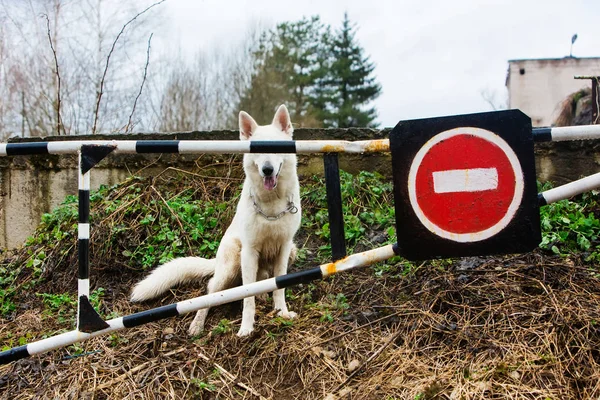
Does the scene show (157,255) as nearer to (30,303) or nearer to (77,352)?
(30,303)

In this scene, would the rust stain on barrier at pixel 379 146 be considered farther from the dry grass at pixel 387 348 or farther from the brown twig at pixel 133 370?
the brown twig at pixel 133 370

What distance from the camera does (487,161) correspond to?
73.7 inches

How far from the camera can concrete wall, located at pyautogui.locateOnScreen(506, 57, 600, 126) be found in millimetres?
23312

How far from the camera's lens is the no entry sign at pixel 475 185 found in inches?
73.4

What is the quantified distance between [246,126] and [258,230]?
0.81 metres

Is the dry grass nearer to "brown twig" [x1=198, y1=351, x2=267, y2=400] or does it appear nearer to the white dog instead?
"brown twig" [x1=198, y1=351, x2=267, y2=400]

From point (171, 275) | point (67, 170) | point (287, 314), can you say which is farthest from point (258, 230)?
point (67, 170)

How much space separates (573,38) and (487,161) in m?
16.8

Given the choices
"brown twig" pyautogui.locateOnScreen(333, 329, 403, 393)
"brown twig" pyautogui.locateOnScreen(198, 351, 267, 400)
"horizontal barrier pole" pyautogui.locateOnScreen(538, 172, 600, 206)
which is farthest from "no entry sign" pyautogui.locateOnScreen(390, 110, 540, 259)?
"brown twig" pyautogui.locateOnScreen(198, 351, 267, 400)

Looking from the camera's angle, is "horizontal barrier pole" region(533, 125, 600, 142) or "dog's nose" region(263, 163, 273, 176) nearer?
"horizontal barrier pole" region(533, 125, 600, 142)

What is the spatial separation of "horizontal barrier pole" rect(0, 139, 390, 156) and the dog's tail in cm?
170

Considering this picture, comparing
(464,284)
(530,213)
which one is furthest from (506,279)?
(530,213)

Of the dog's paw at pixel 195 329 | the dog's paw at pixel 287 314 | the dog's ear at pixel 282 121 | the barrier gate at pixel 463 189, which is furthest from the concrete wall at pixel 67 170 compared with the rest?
the barrier gate at pixel 463 189

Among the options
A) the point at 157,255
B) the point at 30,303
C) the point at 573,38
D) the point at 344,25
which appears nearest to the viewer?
the point at 30,303
